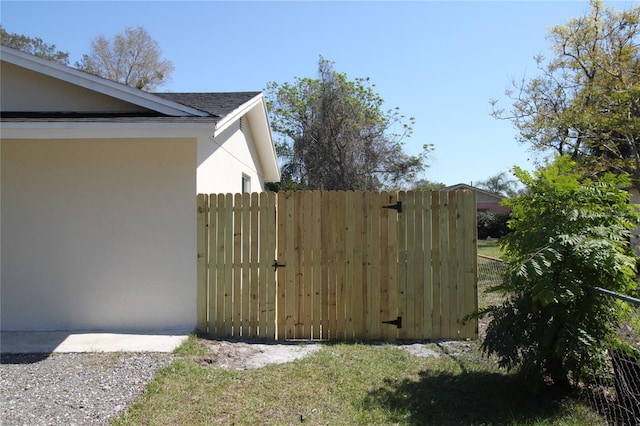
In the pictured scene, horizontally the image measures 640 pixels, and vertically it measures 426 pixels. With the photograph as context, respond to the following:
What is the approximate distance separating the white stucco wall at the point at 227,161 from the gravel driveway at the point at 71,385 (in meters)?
2.35

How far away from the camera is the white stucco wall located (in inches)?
243

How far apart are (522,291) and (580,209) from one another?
0.86 metres

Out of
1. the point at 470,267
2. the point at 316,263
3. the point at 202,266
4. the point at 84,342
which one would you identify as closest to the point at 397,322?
the point at 470,267

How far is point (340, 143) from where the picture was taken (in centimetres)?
2216

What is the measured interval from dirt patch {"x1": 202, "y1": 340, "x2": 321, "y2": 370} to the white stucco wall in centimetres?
207

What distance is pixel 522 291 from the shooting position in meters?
3.95

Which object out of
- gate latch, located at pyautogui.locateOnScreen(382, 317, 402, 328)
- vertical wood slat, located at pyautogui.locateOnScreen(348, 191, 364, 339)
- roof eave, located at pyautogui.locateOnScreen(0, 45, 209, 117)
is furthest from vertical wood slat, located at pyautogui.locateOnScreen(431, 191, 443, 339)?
roof eave, located at pyautogui.locateOnScreen(0, 45, 209, 117)

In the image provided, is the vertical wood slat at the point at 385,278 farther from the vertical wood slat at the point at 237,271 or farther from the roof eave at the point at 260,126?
the roof eave at the point at 260,126

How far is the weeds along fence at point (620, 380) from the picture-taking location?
3473mm

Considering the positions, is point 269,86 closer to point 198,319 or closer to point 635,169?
point 635,169

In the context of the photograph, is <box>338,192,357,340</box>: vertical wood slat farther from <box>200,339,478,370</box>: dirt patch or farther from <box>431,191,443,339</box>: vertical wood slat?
<box>431,191,443,339</box>: vertical wood slat

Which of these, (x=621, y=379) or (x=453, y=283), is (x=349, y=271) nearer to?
(x=453, y=283)

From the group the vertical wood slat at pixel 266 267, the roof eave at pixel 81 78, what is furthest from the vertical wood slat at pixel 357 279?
the roof eave at pixel 81 78

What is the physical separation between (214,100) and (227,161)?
1.08 m
